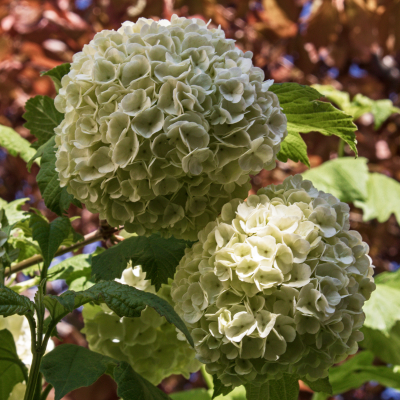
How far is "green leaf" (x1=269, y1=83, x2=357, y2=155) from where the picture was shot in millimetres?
741

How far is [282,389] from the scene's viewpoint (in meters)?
0.66

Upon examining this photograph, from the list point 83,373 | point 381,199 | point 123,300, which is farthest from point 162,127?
point 381,199

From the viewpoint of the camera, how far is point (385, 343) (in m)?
1.16

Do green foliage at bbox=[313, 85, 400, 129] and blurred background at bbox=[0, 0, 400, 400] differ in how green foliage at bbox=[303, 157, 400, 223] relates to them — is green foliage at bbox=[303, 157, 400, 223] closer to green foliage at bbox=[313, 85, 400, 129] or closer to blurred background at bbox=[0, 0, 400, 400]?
green foliage at bbox=[313, 85, 400, 129]

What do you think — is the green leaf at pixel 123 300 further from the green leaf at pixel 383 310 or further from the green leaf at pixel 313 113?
the green leaf at pixel 383 310

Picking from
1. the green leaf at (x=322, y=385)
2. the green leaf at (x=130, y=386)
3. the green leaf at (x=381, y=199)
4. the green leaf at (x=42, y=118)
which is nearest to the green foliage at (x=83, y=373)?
the green leaf at (x=130, y=386)

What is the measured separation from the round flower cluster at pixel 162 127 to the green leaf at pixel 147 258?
7 cm

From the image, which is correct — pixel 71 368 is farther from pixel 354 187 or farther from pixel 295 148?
pixel 354 187

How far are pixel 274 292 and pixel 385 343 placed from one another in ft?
2.42

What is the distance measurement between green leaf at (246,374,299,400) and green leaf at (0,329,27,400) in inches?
14.0

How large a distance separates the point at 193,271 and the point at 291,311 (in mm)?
147

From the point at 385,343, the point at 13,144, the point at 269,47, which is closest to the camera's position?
the point at 13,144

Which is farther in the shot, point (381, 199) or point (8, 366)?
point (381, 199)

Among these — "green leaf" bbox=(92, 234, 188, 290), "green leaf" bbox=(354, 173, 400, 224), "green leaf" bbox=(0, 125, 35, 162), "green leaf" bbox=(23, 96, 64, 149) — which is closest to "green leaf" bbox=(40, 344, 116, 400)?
"green leaf" bbox=(92, 234, 188, 290)
